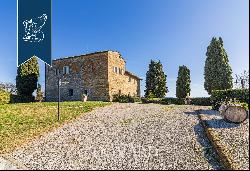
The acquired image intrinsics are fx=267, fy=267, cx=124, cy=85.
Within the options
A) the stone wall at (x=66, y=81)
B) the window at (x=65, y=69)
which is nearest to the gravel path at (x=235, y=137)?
the stone wall at (x=66, y=81)

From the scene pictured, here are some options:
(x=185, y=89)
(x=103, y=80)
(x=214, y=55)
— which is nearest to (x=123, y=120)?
(x=103, y=80)

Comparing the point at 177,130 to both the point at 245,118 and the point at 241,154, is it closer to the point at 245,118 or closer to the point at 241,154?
the point at 245,118

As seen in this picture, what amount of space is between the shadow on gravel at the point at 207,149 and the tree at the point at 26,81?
30.5m

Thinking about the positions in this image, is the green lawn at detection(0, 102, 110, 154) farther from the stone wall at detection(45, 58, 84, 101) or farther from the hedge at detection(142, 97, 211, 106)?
the stone wall at detection(45, 58, 84, 101)

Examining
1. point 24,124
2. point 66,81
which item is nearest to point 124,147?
point 24,124

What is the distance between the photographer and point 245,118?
37.6 feet

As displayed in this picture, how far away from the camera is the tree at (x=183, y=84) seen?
1805 inches

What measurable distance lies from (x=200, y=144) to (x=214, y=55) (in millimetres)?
32839

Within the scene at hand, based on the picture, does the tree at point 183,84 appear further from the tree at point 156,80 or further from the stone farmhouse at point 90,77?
the stone farmhouse at point 90,77

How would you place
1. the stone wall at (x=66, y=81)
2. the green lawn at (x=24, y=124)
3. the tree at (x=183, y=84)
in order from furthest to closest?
the tree at (x=183, y=84) → the stone wall at (x=66, y=81) → the green lawn at (x=24, y=124)

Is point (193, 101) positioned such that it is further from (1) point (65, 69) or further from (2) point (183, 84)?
(1) point (65, 69)

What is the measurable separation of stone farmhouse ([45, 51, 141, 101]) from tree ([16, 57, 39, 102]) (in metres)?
2.33

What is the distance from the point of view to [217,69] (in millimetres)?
39750

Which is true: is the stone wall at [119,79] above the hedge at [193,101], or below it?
above
